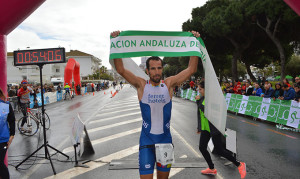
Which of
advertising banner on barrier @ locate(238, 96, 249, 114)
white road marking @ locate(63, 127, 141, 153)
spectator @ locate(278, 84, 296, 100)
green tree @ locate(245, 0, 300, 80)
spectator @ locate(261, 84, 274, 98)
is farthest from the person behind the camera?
green tree @ locate(245, 0, 300, 80)

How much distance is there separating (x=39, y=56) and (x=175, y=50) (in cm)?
Result: 365

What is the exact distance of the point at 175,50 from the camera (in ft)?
11.8

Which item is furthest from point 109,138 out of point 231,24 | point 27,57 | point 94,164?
point 231,24

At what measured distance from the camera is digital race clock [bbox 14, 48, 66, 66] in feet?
18.2

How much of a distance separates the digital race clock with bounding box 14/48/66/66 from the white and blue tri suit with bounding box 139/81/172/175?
10.8 ft

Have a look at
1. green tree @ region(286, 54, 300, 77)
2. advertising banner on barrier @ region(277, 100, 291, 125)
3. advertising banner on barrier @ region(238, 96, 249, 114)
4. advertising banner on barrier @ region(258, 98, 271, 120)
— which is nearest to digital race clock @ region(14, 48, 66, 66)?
advertising banner on barrier @ region(277, 100, 291, 125)

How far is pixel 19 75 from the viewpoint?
6719cm

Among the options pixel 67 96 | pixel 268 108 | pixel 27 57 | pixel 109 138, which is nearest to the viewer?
pixel 27 57

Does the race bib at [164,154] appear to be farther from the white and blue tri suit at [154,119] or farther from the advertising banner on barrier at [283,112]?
the advertising banner on barrier at [283,112]

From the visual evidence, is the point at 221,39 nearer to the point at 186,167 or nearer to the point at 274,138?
the point at 274,138

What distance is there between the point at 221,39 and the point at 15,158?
27.6m

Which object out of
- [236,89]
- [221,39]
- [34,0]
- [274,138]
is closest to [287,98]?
[274,138]

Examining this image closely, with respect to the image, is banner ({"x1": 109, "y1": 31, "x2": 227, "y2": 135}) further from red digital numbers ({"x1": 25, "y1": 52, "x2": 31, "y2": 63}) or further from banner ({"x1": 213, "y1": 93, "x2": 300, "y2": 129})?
banner ({"x1": 213, "y1": 93, "x2": 300, "y2": 129})

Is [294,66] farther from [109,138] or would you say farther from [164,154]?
[164,154]
